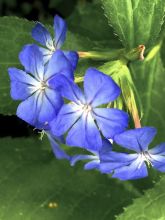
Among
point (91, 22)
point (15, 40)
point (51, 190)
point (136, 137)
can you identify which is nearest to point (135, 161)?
point (136, 137)

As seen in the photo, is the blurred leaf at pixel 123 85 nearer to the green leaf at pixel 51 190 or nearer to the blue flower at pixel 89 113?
the blue flower at pixel 89 113

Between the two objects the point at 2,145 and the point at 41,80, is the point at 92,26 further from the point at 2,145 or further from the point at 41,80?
the point at 41,80

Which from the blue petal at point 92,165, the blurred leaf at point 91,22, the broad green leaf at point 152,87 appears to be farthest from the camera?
the blurred leaf at point 91,22

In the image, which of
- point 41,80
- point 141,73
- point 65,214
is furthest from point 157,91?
point 41,80

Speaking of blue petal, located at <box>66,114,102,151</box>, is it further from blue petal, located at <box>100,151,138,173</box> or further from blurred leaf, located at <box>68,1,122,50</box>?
blurred leaf, located at <box>68,1,122,50</box>

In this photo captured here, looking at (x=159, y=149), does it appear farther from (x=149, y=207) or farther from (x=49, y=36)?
(x=49, y=36)

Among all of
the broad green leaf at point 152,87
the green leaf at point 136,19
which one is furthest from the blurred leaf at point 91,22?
the green leaf at point 136,19

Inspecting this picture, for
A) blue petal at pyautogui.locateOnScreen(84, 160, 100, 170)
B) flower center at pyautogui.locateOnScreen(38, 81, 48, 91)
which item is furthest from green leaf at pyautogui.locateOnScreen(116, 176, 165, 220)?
flower center at pyautogui.locateOnScreen(38, 81, 48, 91)
